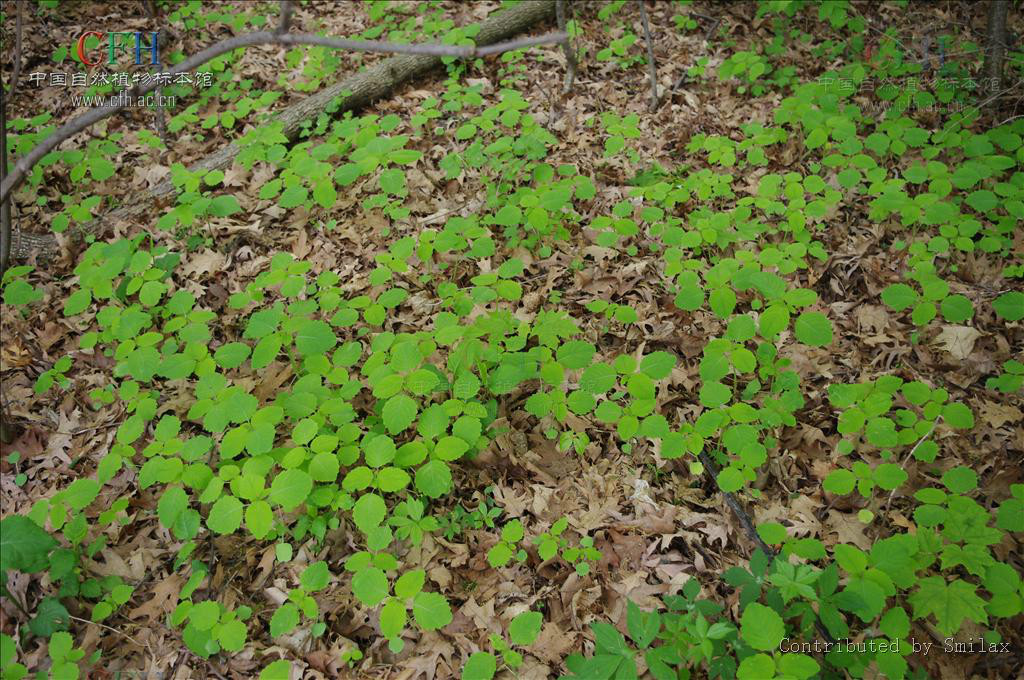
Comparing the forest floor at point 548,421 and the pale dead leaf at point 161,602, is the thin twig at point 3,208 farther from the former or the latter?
the pale dead leaf at point 161,602

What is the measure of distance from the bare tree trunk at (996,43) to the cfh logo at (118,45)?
7.49 m

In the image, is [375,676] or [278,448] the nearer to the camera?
[375,676]

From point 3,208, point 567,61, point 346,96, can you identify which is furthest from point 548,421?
point 346,96

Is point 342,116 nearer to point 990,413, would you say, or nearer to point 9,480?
point 9,480

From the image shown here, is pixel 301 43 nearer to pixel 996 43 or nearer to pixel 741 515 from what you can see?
pixel 741 515

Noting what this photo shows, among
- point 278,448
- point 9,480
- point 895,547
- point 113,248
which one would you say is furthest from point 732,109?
point 9,480

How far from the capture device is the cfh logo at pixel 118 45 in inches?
224

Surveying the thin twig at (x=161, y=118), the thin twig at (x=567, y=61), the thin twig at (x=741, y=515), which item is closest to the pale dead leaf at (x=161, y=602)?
A: the thin twig at (x=741, y=515)

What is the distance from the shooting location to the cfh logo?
5699 millimetres

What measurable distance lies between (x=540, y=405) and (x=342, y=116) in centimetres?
377

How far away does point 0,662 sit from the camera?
2.15 metres

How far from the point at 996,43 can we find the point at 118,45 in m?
7.93

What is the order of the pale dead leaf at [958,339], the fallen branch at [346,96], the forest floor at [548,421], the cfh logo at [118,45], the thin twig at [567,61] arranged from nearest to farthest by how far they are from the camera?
1. the forest floor at [548,421]
2. the pale dead leaf at [958,339]
3. the fallen branch at [346,96]
4. the thin twig at [567,61]
5. the cfh logo at [118,45]

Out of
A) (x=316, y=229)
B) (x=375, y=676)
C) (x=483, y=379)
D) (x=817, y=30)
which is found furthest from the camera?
(x=817, y=30)
